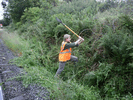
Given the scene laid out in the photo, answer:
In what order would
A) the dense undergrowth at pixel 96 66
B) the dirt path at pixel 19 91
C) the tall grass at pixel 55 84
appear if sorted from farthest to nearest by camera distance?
the dense undergrowth at pixel 96 66 → the dirt path at pixel 19 91 → the tall grass at pixel 55 84

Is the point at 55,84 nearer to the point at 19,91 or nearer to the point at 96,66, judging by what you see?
the point at 19,91

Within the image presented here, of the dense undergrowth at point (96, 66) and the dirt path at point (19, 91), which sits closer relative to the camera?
the dirt path at point (19, 91)

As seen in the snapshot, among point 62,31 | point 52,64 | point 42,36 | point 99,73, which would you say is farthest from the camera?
point 42,36

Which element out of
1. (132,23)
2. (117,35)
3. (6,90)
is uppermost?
(132,23)

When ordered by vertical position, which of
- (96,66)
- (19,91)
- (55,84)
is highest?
(96,66)

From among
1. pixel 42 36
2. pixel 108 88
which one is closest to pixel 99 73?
pixel 108 88

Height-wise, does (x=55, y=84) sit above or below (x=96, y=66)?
below

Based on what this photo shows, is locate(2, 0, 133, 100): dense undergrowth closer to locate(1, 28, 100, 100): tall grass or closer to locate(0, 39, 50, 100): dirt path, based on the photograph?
locate(1, 28, 100, 100): tall grass

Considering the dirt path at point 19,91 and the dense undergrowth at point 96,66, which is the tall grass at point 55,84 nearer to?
the dense undergrowth at point 96,66

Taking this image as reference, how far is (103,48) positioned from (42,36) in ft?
15.5

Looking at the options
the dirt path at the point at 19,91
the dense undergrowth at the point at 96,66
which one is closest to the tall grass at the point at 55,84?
the dense undergrowth at the point at 96,66

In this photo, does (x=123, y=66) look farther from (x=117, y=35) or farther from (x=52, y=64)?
(x=52, y=64)

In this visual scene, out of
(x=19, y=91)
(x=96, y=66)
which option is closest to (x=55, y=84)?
(x=19, y=91)

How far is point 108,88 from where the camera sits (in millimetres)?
3494
